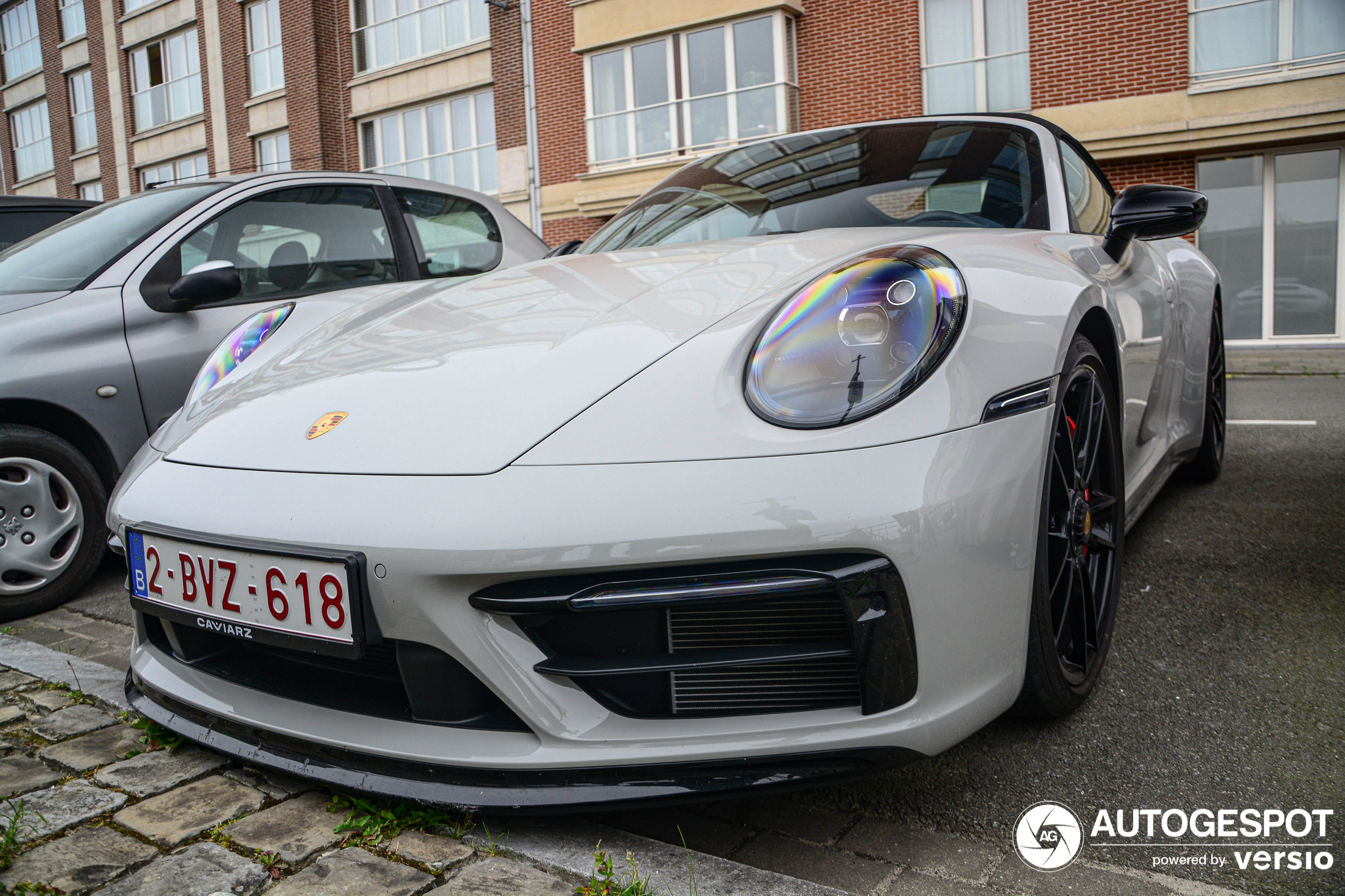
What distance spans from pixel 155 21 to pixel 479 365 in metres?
27.4

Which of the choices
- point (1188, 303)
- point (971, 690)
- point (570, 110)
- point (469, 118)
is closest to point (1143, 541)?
point (1188, 303)

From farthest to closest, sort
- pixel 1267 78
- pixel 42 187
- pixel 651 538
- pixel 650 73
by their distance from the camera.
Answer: pixel 42 187 < pixel 650 73 < pixel 1267 78 < pixel 651 538

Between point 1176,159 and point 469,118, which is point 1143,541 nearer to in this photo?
point 1176,159

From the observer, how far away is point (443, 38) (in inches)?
741

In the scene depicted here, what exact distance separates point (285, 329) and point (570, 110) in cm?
1536

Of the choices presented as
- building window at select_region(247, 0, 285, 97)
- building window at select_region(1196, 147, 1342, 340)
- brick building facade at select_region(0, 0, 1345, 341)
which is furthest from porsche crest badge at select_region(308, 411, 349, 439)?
building window at select_region(247, 0, 285, 97)

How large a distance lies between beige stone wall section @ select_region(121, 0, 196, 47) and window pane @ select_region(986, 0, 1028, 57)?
61.3 ft

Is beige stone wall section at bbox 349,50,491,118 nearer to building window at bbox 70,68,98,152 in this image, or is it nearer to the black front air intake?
building window at bbox 70,68,98,152

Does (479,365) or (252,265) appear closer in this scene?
(479,365)

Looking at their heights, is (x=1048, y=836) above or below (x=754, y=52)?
below

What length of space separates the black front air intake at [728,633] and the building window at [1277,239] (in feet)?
41.2

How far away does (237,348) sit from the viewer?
259 centimetres

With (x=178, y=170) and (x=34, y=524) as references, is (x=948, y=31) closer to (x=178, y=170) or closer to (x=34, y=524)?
(x=34, y=524)

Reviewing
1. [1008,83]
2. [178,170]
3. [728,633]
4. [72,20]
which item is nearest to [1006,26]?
[1008,83]
